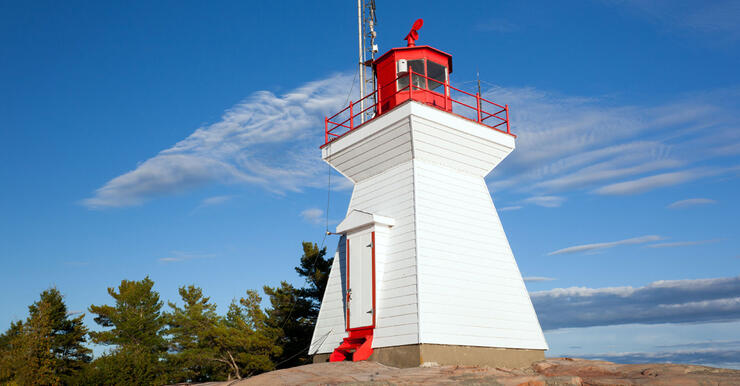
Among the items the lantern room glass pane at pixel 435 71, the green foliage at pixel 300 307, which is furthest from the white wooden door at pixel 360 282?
the green foliage at pixel 300 307

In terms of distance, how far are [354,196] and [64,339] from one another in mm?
27021

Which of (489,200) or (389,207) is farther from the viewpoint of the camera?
(489,200)

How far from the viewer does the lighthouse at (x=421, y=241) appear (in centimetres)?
1505

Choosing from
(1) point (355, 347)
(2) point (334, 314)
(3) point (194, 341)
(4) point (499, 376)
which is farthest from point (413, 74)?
(3) point (194, 341)

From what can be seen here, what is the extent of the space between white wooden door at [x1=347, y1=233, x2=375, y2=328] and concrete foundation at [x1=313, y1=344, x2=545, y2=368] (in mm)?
1140

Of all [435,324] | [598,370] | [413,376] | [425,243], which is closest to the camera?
[413,376]

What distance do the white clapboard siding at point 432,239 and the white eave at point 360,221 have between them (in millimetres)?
314

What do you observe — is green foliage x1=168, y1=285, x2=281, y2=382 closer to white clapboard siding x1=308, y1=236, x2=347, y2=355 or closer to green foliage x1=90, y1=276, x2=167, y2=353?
green foliage x1=90, y1=276, x2=167, y2=353

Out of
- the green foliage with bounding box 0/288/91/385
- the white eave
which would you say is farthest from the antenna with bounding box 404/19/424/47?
the green foliage with bounding box 0/288/91/385

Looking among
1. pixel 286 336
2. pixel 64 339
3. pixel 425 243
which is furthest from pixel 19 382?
pixel 425 243

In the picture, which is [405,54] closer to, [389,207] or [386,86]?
[386,86]

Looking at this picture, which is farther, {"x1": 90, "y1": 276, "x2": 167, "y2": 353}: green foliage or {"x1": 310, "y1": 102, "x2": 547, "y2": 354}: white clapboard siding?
{"x1": 90, "y1": 276, "x2": 167, "y2": 353}: green foliage

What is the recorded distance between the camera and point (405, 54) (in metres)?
18.2

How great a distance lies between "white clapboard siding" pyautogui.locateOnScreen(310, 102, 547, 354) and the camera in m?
15.1
